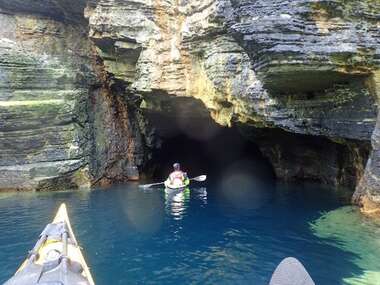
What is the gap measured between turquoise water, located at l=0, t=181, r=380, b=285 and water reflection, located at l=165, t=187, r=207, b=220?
0.14ft

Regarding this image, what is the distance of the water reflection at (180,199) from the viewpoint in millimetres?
14750

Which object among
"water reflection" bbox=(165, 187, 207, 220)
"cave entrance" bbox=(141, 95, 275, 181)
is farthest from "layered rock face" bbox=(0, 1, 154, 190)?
"water reflection" bbox=(165, 187, 207, 220)

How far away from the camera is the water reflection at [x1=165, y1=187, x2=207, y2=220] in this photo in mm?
14750

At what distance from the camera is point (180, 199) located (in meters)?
17.7

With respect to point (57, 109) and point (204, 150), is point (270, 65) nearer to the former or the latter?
point (57, 109)

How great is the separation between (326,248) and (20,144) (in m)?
16.3

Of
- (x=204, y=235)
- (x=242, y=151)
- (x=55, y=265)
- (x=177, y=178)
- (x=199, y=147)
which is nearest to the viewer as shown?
(x=55, y=265)

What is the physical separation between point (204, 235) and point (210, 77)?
28.3 ft

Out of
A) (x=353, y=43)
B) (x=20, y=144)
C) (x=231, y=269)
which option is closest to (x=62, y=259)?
(x=231, y=269)

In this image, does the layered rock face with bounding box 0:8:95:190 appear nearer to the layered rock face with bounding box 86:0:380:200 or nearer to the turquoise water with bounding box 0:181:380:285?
the turquoise water with bounding box 0:181:380:285

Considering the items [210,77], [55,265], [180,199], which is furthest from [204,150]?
[55,265]

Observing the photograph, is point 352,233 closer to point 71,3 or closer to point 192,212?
point 192,212

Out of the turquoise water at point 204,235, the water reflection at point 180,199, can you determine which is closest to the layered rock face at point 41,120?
the turquoise water at point 204,235

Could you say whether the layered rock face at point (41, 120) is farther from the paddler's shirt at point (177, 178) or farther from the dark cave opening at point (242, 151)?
the paddler's shirt at point (177, 178)
